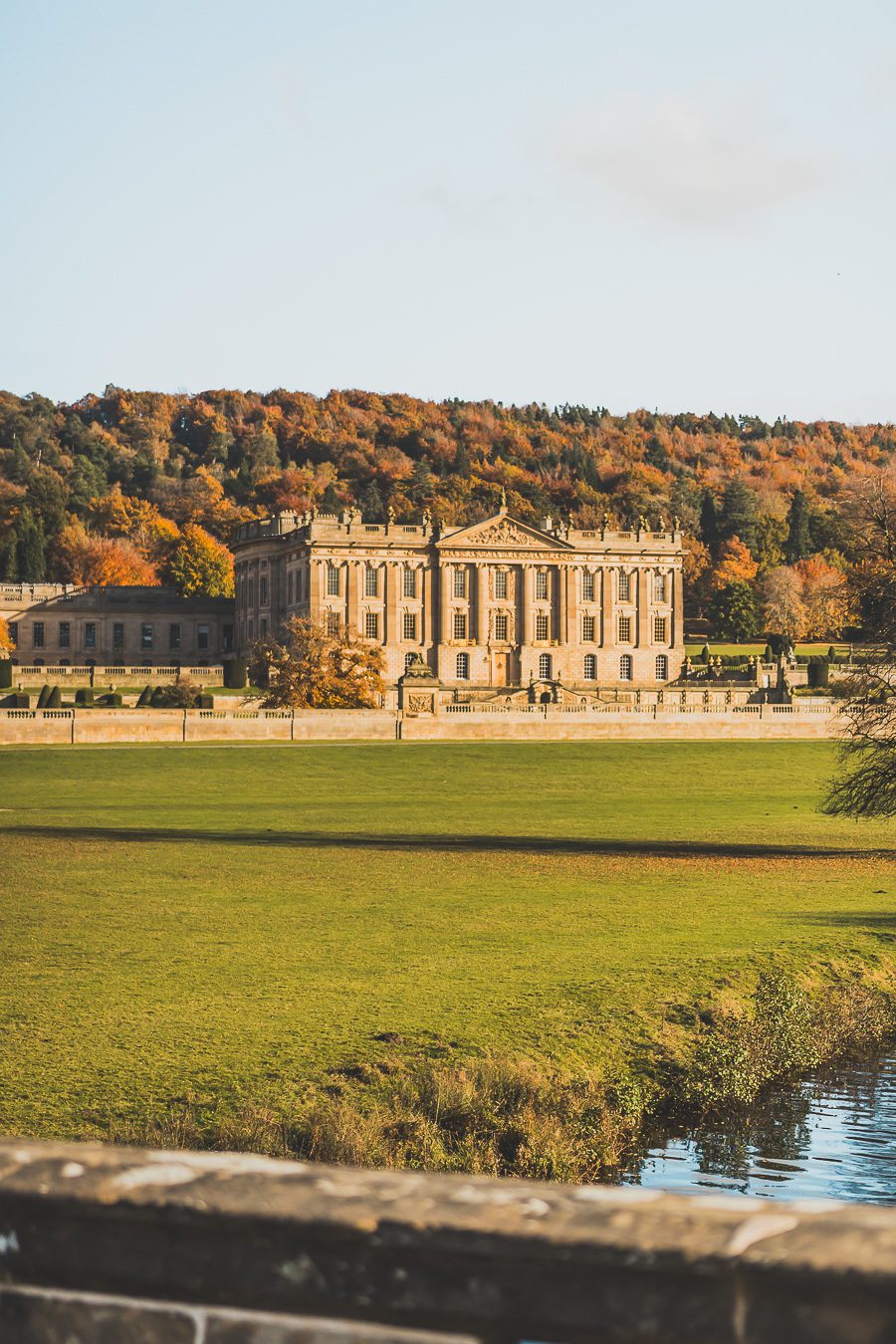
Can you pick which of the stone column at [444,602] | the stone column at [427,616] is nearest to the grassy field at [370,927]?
the stone column at [444,602]

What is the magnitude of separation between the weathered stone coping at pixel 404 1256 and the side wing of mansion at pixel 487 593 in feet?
355

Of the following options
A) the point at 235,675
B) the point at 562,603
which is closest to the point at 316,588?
the point at 562,603

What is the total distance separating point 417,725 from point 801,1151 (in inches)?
2097

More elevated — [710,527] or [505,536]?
[710,527]

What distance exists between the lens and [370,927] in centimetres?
2227

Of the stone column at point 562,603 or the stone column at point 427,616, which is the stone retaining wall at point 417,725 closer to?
the stone column at point 427,616

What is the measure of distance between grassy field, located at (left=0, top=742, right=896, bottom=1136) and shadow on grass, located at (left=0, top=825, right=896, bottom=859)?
0.15m

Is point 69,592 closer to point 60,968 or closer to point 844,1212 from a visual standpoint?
point 60,968

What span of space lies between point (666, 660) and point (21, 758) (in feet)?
239

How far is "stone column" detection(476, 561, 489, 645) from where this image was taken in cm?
11646

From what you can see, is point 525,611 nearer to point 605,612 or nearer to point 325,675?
point 605,612

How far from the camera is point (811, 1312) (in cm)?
235

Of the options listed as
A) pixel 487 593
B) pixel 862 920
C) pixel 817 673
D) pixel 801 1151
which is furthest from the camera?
pixel 487 593

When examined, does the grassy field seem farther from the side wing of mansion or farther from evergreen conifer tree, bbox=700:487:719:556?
evergreen conifer tree, bbox=700:487:719:556
